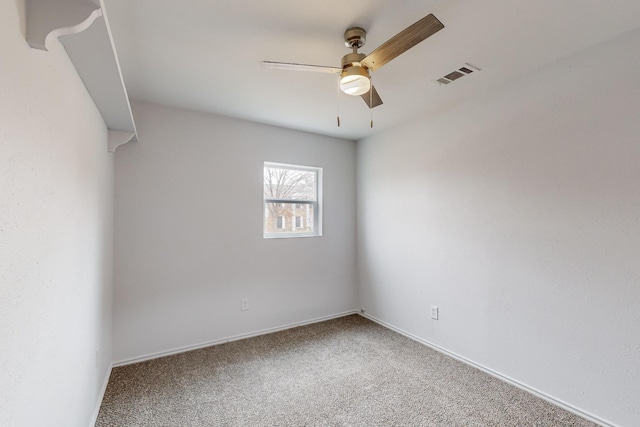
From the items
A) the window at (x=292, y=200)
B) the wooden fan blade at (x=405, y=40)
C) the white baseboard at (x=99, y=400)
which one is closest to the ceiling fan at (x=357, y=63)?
the wooden fan blade at (x=405, y=40)

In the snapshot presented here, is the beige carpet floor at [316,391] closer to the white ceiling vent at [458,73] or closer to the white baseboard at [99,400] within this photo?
the white baseboard at [99,400]

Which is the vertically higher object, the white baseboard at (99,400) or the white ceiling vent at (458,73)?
the white ceiling vent at (458,73)

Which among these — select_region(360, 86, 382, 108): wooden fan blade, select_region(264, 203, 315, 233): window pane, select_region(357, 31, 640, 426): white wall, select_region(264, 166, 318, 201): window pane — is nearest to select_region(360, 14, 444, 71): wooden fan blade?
select_region(360, 86, 382, 108): wooden fan blade

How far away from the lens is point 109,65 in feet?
4.77

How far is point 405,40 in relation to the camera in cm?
141

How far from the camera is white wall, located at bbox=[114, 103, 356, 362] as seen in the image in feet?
8.78

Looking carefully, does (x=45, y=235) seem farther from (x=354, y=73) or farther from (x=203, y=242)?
(x=203, y=242)

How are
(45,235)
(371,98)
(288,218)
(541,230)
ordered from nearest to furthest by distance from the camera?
1. (45,235)
2. (371,98)
3. (541,230)
4. (288,218)

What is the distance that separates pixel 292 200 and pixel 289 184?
20cm

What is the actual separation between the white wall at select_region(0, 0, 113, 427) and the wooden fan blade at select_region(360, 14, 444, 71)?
1.42 metres

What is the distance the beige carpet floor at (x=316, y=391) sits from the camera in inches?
75.1

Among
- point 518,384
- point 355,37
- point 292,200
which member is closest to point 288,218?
point 292,200

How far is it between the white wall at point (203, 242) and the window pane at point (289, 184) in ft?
0.52

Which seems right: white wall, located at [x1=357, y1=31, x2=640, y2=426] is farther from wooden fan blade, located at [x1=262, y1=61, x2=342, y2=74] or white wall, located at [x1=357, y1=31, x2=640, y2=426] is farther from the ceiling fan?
wooden fan blade, located at [x1=262, y1=61, x2=342, y2=74]
